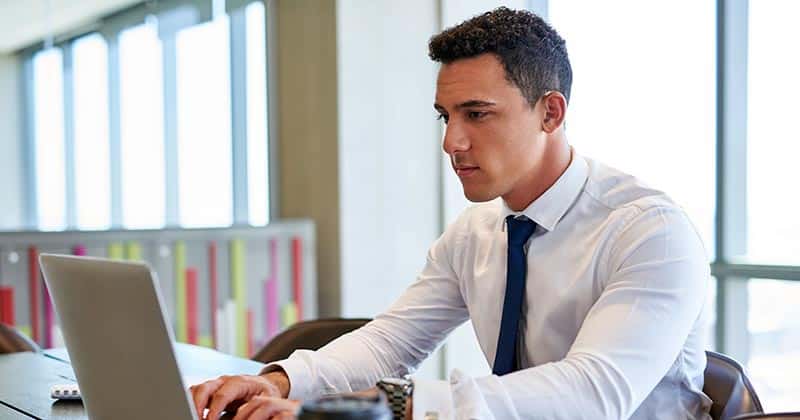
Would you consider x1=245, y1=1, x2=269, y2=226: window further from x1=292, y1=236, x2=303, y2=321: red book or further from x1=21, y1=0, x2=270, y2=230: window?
x1=292, y1=236, x2=303, y2=321: red book

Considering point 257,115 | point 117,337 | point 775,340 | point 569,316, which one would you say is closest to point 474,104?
point 569,316

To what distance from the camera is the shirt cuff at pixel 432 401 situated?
55.7 inches

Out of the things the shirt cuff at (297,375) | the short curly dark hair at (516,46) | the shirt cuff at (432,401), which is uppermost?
the short curly dark hair at (516,46)

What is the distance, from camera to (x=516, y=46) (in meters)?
1.83

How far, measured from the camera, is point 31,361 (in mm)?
2400

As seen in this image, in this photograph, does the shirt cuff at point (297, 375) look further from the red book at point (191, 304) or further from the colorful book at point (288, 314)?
the colorful book at point (288, 314)

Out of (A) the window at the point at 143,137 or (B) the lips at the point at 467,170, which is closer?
(B) the lips at the point at 467,170

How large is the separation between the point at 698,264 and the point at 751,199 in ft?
6.10

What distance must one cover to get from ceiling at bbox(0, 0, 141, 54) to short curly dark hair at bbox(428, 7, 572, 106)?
3.00 meters

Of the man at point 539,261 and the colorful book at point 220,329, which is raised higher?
the man at point 539,261

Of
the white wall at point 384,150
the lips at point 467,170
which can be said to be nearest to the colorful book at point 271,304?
the white wall at point 384,150

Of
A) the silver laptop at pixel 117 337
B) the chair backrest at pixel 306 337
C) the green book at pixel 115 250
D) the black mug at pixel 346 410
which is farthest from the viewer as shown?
the green book at pixel 115 250

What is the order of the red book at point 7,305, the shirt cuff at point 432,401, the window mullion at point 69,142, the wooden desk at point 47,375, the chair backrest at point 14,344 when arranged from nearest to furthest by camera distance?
the shirt cuff at point 432,401
the wooden desk at point 47,375
the chair backrest at point 14,344
the red book at point 7,305
the window mullion at point 69,142

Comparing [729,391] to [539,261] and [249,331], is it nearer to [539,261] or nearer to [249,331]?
[539,261]
